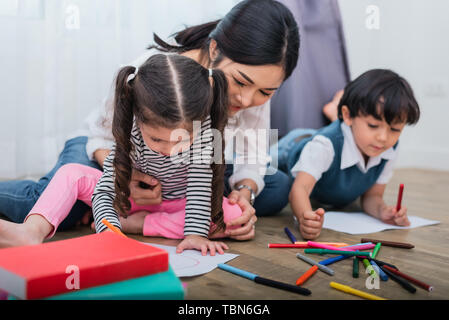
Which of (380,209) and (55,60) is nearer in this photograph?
(380,209)

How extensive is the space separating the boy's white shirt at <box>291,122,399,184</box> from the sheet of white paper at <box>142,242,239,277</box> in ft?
1.54

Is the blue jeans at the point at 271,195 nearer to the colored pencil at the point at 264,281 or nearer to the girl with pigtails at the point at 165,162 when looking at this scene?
the girl with pigtails at the point at 165,162

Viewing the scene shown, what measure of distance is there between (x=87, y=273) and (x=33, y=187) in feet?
1.90

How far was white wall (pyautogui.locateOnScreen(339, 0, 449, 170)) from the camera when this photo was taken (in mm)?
2334

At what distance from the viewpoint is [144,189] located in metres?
0.97

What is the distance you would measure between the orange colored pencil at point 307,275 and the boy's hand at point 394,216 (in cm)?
48

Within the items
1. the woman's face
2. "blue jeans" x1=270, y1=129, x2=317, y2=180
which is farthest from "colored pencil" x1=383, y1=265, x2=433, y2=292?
"blue jeans" x1=270, y1=129, x2=317, y2=180

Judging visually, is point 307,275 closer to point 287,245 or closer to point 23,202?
point 287,245

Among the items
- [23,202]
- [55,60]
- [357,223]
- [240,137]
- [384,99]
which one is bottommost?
[357,223]

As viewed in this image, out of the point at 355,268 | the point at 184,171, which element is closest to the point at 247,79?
the point at 184,171

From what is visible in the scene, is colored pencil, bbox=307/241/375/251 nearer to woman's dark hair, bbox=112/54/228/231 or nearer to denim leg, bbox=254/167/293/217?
woman's dark hair, bbox=112/54/228/231

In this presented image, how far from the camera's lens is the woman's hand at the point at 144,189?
96 centimetres

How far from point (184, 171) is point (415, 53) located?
2015mm

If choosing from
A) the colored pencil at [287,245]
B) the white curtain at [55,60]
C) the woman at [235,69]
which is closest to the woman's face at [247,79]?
the woman at [235,69]
